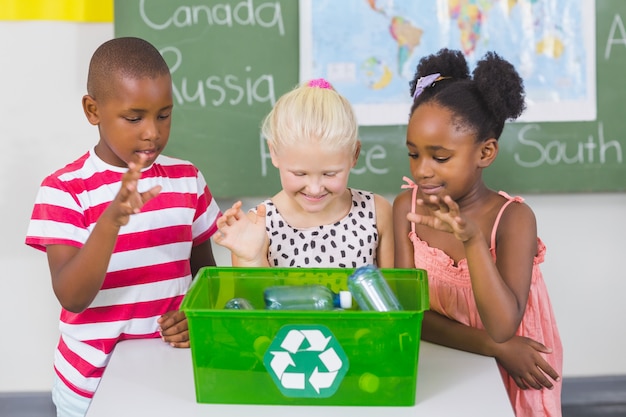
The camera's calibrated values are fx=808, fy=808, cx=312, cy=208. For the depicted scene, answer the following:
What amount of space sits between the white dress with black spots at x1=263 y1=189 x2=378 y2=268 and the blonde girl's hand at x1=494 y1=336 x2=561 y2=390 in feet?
1.11

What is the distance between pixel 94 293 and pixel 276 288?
333mm

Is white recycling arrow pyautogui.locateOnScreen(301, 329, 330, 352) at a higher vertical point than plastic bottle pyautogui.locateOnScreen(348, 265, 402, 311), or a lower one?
lower

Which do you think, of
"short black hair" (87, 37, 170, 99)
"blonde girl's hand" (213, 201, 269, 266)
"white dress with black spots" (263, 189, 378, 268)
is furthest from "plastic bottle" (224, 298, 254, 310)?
"short black hair" (87, 37, 170, 99)

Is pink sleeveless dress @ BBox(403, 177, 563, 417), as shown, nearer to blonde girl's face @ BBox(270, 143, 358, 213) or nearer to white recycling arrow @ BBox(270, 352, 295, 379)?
blonde girl's face @ BBox(270, 143, 358, 213)

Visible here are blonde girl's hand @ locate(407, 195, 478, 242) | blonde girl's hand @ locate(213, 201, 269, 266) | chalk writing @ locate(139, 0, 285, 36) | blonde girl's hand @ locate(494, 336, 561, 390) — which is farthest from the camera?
chalk writing @ locate(139, 0, 285, 36)

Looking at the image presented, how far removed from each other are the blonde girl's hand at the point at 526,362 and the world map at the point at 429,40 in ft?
3.32

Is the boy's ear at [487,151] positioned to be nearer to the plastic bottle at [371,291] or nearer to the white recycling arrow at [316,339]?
the plastic bottle at [371,291]

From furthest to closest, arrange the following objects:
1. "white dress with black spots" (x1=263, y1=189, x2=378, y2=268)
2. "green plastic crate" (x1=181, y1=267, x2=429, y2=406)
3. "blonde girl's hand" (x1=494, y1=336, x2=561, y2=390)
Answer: "white dress with black spots" (x1=263, y1=189, x2=378, y2=268) < "blonde girl's hand" (x1=494, y1=336, x2=561, y2=390) < "green plastic crate" (x1=181, y1=267, x2=429, y2=406)

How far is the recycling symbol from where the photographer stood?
3.44 ft

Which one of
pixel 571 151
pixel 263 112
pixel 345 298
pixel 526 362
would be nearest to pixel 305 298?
pixel 345 298

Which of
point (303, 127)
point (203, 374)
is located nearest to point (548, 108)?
point (303, 127)

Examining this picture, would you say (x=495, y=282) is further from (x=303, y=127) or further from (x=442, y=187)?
(x=303, y=127)

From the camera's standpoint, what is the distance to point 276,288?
122 cm

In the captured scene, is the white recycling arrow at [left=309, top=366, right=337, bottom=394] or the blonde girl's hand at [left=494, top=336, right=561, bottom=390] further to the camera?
the blonde girl's hand at [left=494, top=336, right=561, bottom=390]
